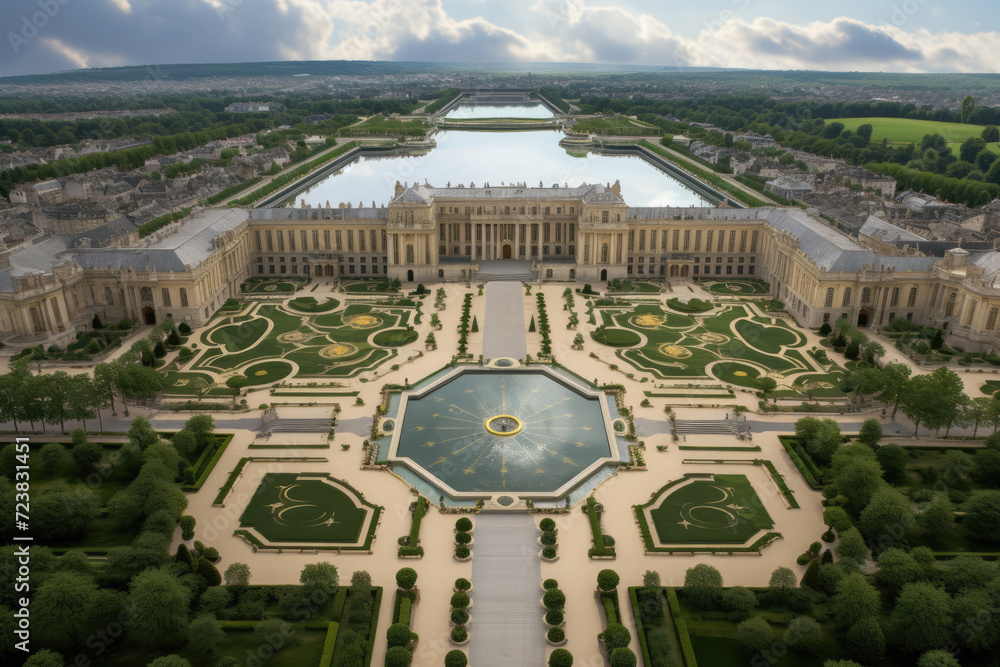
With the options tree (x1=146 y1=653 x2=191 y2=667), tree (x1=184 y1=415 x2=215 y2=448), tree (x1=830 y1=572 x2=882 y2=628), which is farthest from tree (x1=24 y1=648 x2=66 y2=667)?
tree (x1=830 y1=572 x2=882 y2=628)

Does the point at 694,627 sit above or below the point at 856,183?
below

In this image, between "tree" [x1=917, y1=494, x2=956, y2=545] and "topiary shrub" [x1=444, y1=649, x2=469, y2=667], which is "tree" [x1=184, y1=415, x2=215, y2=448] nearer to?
"topiary shrub" [x1=444, y1=649, x2=469, y2=667]

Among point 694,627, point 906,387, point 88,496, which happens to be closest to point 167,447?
point 88,496

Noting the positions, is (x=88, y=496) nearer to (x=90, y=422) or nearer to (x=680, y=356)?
(x=90, y=422)

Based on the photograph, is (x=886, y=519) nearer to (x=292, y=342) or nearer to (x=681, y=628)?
(x=681, y=628)

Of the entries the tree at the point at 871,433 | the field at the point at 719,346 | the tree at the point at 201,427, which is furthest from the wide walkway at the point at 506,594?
the field at the point at 719,346

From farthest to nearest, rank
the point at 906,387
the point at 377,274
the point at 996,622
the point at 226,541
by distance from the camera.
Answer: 1. the point at 377,274
2. the point at 906,387
3. the point at 226,541
4. the point at 996,622
